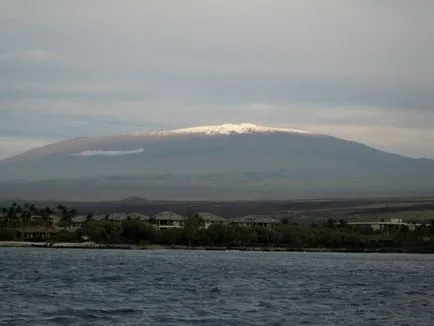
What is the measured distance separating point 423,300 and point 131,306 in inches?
609

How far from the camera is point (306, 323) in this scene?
38594 millimetres

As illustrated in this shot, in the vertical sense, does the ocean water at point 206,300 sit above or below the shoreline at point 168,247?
below

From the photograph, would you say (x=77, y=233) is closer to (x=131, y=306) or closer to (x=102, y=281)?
(x=102, y=281)

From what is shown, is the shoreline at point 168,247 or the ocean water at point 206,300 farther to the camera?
the shoreline at point 168,247

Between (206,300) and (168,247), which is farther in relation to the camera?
(168,247)

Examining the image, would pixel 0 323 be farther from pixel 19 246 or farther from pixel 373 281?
pixel 19 246

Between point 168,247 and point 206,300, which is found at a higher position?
point 168,247

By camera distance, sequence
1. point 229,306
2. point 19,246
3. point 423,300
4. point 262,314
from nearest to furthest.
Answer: point 262,314 → point 229,306 → point 423,300 → point 19,246

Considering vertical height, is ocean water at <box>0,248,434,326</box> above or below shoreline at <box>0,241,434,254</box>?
below

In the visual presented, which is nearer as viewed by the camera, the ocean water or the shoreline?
the ocean water

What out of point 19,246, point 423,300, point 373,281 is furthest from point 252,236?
point 423,300

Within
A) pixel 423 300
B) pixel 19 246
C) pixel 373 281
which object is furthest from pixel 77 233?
pixel 423 300

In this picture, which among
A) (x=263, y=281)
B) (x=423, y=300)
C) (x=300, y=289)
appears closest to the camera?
(x=423, y=300)

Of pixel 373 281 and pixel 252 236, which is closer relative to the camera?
pixel 373 281
